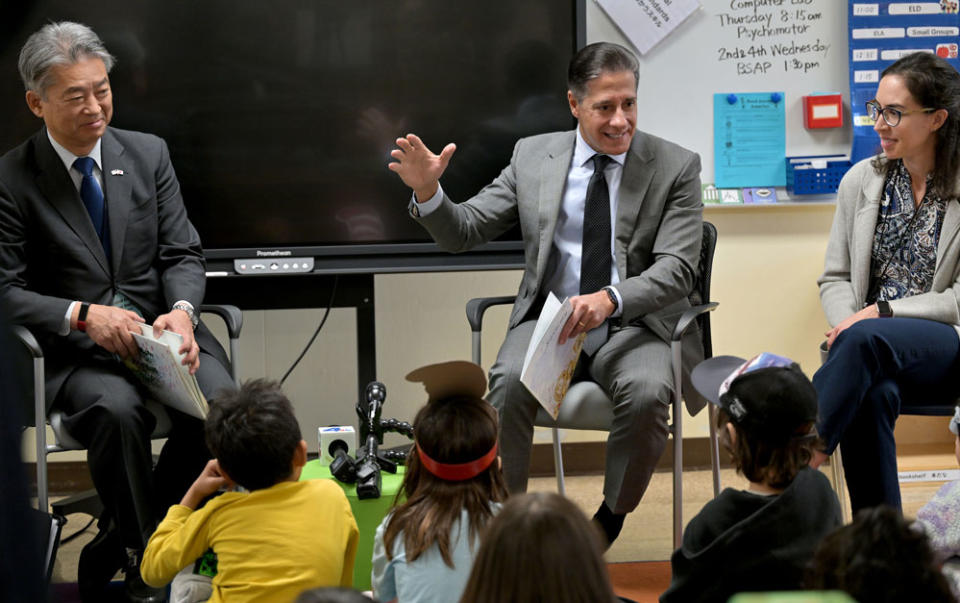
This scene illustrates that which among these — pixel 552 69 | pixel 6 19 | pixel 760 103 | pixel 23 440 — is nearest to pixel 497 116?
pixel 552 69

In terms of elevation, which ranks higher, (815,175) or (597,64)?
(597,64)

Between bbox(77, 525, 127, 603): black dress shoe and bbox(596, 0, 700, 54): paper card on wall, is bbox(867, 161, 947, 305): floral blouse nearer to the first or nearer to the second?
bbox(596, 0, 700, 54): paper card on wall

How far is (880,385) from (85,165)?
89.5 inches

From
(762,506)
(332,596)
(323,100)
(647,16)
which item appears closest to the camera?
(332,596)

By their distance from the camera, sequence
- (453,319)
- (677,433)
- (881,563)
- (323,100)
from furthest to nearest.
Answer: (453,319), (323,100), (677,433), (881,563)

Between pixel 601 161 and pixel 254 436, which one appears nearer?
pixel 254 436

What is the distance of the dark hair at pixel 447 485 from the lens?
1.84 metres

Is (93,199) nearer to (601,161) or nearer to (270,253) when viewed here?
(270,253)

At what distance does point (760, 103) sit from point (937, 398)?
1.35 m

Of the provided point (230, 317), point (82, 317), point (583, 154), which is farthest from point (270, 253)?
point (583, 154)

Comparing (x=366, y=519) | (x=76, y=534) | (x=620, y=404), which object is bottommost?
(x=76, y=534)

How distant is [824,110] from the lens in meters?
3.74

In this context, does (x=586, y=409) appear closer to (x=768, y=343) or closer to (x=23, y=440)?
(x=768, y=343)

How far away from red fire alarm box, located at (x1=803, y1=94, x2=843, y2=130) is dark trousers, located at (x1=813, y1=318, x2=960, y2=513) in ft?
3.69
